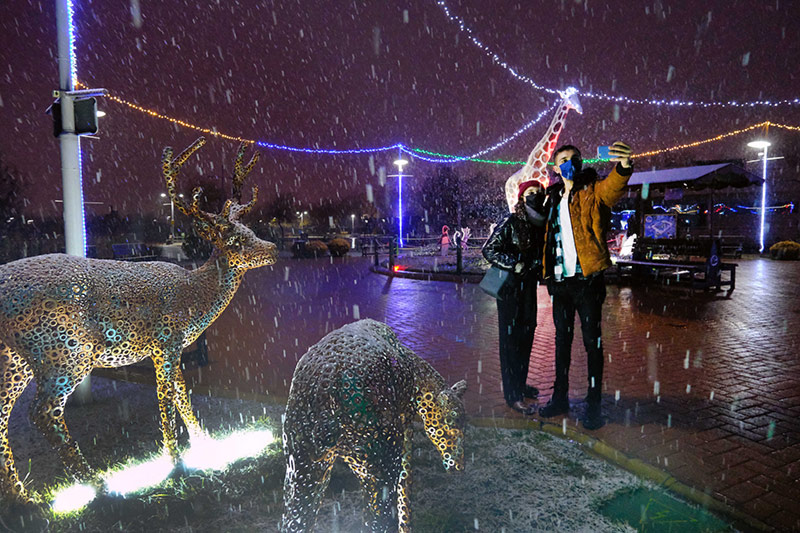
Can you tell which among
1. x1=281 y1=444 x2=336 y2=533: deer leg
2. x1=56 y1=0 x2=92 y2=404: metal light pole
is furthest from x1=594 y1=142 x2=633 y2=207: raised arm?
x1=56 y1=0 x2=92 y2=404: metal light pole

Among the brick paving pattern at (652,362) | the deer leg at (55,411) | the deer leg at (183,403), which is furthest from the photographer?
the brick paving pattern at (652,362)

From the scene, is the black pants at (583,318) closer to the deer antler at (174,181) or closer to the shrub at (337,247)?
the deer antler at (174,181)

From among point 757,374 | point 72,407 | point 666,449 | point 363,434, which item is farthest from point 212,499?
point 757,374

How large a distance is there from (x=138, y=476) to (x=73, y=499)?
383 mm

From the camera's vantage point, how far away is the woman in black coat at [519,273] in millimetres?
4008

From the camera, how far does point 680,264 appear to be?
12.0m

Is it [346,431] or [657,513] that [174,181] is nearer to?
[346,431]

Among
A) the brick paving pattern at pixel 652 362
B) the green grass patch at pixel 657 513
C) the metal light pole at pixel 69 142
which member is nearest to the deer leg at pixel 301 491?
the green grass patch at pixel 657 513

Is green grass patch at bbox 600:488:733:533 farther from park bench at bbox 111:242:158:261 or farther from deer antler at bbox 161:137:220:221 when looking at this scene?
park bench at bbox 111:242:158:261

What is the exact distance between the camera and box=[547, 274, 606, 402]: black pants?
3770 millimetres

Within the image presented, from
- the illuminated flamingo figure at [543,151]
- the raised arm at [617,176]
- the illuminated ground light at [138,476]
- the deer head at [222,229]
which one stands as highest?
the illuminated flamingo figure at [543,151]

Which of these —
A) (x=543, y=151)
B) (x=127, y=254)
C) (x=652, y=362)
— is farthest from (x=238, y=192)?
(x=127, y=254)

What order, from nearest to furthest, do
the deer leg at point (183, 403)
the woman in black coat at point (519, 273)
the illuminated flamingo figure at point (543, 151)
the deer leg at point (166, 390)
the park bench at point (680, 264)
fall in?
the deer leg at point (166, 390) → the deer leg at point (183, 403) → the woman in black coat at point (519, 273) → the illuminated flamingo figure at point (543, 151) → the park bench at point (680, 264)

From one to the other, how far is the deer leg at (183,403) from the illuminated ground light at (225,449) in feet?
0.26
